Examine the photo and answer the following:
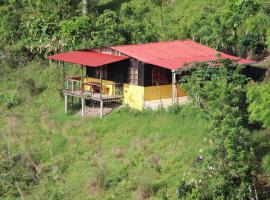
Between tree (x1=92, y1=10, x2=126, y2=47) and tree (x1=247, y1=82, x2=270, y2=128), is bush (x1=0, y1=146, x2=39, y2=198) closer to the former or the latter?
tree (x1=247, y1=82, x2=270, y2=128)

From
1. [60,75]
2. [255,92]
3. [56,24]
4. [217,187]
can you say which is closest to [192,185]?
[217,187]

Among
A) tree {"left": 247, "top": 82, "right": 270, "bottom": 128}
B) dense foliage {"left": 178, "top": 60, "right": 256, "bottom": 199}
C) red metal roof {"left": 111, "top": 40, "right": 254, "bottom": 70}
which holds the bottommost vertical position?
dense foliage {"left": 178, "top": 60, "right": 256, "bottom": 199}

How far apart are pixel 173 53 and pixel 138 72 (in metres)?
2.34

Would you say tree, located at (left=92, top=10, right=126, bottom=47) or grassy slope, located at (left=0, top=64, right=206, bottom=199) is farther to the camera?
tree, located at (left=92, top=10, right=126, bottom=47)

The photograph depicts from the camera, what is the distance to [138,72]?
28.4m

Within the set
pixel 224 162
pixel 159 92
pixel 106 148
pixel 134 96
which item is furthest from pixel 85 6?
pixel 224 162

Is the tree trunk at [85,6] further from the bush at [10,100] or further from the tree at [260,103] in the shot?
the tree at [260,103]

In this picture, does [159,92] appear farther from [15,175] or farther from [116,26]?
[15,175]

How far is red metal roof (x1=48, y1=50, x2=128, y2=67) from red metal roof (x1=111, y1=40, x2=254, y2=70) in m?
0.64

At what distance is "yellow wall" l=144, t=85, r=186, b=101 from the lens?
92.5ft

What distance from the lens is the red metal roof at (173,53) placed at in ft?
90.2

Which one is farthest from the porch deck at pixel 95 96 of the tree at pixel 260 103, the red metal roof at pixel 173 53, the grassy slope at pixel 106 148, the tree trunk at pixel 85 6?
the tree at pixel 260 103

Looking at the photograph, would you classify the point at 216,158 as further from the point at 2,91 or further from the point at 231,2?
the point at 2,91

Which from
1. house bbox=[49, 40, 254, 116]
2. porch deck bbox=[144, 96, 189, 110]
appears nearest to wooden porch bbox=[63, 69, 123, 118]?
house bbox=[49, 40, 254, 116]
